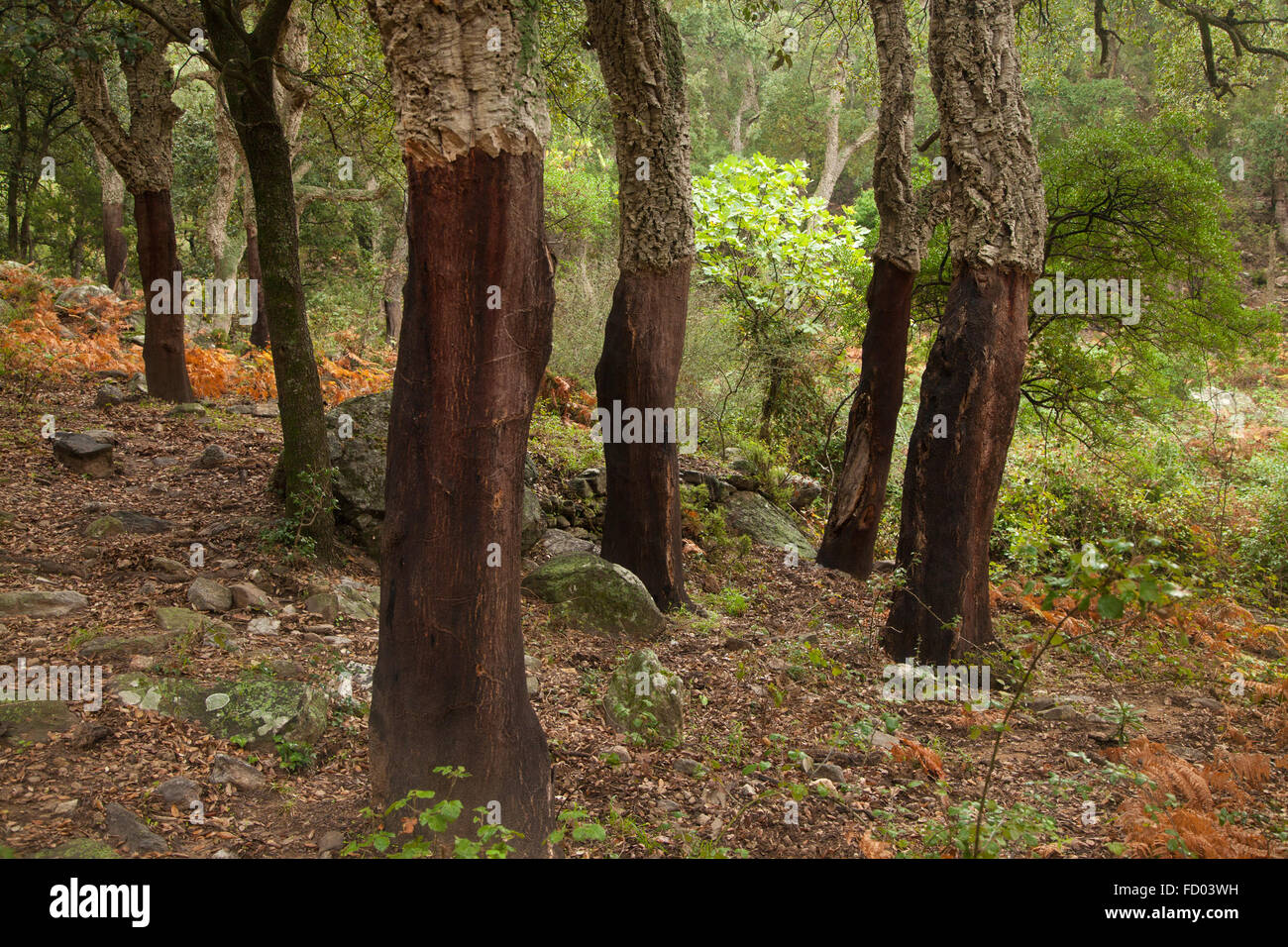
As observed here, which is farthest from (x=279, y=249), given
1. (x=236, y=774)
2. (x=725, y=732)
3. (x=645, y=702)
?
(x=725, y=732)

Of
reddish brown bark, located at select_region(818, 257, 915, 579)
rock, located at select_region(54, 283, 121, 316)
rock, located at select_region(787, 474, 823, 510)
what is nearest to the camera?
reddish brown bark, located at select_region(818, 257, 915, 579)

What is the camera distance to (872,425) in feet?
29.6

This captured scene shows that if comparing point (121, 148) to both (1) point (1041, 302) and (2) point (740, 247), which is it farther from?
(1) point (1041, 302)

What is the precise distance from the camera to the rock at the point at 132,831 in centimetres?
332

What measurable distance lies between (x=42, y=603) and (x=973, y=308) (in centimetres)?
639

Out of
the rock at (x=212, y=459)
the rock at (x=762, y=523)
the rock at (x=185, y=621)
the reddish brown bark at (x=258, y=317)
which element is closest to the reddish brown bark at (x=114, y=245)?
the reddish brown bark at (x=258, y=317)

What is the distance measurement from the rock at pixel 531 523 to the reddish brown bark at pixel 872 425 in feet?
10.8

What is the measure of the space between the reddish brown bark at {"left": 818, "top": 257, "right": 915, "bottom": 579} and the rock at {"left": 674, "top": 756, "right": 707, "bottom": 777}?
494 centimetres

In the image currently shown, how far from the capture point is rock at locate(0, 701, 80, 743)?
153 inches

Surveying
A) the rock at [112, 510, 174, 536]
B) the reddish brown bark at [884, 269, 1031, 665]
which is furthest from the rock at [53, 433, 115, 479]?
the reddish brown bark at [884, 269, 1031, 665]

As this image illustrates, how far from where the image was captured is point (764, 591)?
8484mm
